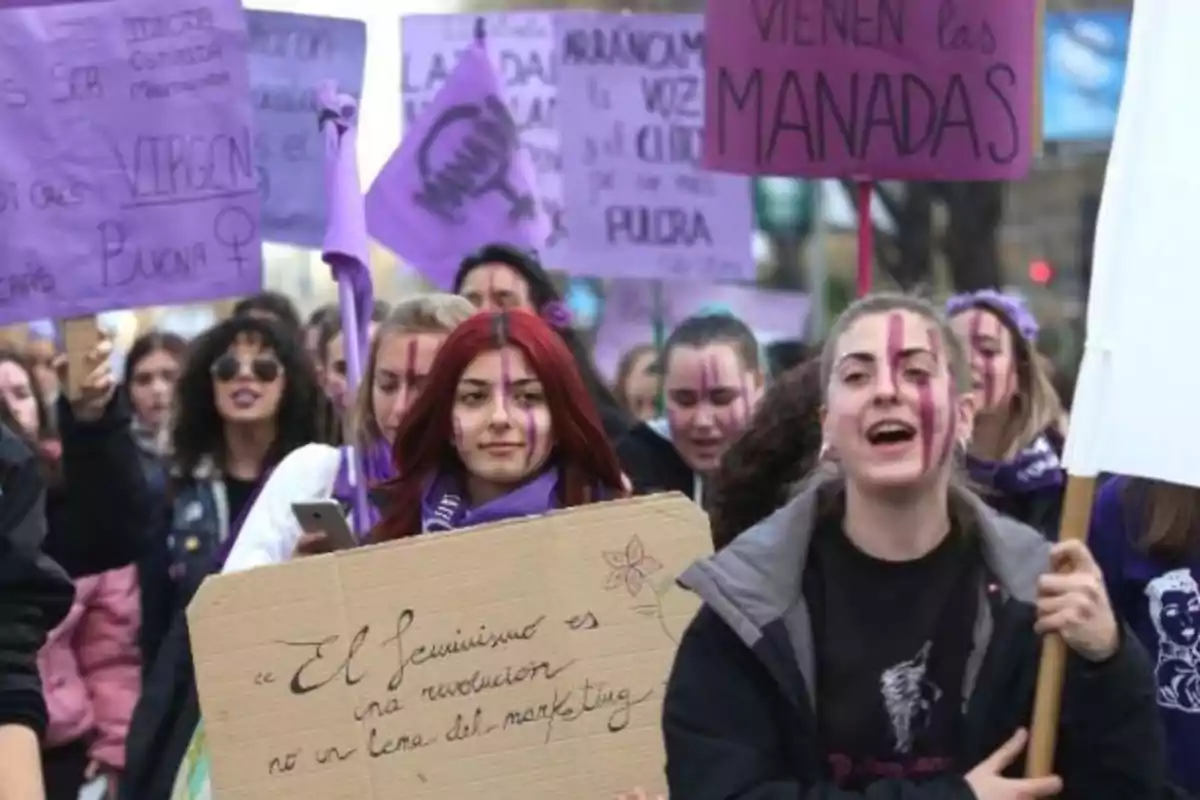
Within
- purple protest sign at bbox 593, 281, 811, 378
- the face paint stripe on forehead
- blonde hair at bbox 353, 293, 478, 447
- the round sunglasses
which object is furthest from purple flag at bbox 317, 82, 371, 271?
purple protest sign at bbox 593, 281, 811, 378

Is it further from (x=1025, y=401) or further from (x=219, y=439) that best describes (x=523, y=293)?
(x=1025, y=401)

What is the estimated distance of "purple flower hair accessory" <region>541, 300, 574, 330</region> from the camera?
635cm

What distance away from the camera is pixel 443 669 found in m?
4.44

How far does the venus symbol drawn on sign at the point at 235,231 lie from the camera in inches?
277

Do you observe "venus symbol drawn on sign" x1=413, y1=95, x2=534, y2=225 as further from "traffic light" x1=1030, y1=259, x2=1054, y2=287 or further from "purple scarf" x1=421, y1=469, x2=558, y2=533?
"traffic light" x1=1030, y1=259, x2=1054, y2=287

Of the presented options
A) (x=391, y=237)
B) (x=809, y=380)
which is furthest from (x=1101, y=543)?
(x=391, y=237)

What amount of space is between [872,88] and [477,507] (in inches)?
88.4

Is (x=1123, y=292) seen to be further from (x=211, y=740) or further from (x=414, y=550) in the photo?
(x=211, y=740)

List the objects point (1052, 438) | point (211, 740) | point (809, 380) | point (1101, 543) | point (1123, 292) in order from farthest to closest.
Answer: point (1052, 438)
point (809, 380)
point (1101, 543)
point (211, 740)
point (1123, 292)

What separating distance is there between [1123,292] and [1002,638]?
46 cm

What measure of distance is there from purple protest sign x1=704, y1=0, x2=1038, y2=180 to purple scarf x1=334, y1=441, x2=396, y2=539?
5.43ft

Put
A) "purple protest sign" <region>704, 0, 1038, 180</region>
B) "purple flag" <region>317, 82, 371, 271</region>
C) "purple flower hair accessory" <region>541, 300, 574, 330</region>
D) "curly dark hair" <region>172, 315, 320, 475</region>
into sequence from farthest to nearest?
1. "curly dark hair" <region>172, 315, 320, 475</region>
2. "purple protest sign" <region>704, 0, 1038, 180</region>
3. "purple flower hair accessory" <region>541, 300, 574, 330</region>
4. "purple flag" <region>317, 82, 371, 271</region>

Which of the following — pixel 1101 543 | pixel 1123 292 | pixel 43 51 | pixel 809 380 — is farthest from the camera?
pixel 43 51

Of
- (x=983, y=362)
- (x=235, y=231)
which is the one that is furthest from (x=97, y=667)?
(x=983, y=362)
